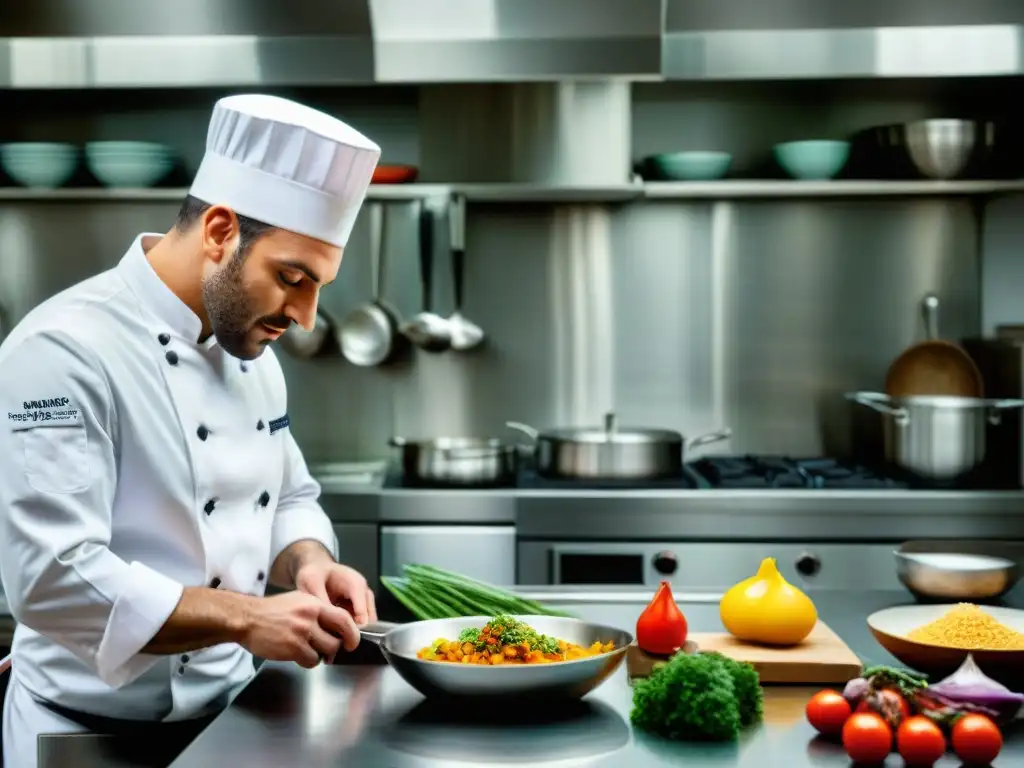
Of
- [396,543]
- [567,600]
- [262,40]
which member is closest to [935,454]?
[396,543]

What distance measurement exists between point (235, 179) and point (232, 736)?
2.60ft

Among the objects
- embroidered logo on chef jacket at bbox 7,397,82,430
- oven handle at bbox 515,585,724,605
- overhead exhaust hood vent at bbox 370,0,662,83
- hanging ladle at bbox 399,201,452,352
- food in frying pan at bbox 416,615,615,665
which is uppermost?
overhead exhaust hood vent at bbox 370,0,662,83

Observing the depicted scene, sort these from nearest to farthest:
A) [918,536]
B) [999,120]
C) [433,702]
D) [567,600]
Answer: [433,702]
[567,600]
[918,536]
[999,120]

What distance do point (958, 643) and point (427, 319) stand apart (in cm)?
246

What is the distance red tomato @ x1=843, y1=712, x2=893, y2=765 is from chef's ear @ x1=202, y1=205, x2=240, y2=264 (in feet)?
3.39

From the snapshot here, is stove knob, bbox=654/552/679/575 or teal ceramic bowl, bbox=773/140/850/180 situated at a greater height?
teal ceramic bowl, bbox=773/140/850/180

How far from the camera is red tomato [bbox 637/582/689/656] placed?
167 cm

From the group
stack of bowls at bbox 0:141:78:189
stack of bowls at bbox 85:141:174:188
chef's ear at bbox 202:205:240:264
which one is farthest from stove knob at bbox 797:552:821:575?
stack of bowls at bbox 0:141:78:189

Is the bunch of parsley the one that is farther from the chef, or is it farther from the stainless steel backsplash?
the stainless steel backsplash

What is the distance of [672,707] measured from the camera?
1465mm

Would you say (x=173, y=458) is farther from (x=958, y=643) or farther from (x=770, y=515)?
(x=770, y=515)

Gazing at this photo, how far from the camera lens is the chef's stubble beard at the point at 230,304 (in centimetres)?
181

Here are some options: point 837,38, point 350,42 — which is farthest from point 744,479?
point 350,42

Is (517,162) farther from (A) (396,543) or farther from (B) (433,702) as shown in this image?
(B) (433,702)
